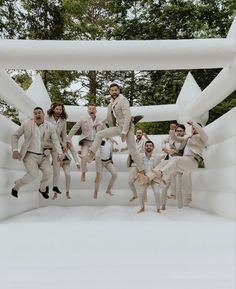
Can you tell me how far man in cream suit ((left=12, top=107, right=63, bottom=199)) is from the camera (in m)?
5.17

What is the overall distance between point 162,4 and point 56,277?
16482 millimetres

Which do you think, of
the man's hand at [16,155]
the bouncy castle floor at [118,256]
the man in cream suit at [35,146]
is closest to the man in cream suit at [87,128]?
the man in cream suit at [35,146]

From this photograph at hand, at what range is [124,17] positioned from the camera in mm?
17531

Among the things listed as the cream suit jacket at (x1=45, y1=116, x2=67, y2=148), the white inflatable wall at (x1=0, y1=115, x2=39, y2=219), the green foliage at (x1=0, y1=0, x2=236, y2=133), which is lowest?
the white inflatable wall at (x1=0, y1=115, x2=39, y2=219)

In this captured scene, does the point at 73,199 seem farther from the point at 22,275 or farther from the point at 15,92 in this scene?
the point at 22,275

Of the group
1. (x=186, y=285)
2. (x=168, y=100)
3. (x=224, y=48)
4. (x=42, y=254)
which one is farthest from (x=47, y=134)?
(x=168, y=100)

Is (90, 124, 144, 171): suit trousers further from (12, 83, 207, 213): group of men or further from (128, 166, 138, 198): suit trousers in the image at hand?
(128, 166, 138, 198): suit trousers

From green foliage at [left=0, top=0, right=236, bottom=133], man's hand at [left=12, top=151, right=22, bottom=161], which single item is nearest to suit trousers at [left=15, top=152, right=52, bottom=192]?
man's hand at [left=12, top=151, right=22, bottom=161]

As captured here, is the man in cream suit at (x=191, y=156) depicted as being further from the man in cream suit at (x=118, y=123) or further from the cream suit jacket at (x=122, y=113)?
the cream suit jacket at (x=122, y=113)

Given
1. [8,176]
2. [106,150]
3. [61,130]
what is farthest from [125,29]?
[8,176]

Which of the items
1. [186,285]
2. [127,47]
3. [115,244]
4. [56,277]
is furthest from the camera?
[127,47]

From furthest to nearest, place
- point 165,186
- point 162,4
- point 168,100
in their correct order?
point 162,4
point 168,100
point 165,186

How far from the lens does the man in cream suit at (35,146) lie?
5.17 meters

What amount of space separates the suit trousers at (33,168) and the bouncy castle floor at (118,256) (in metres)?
1.04
